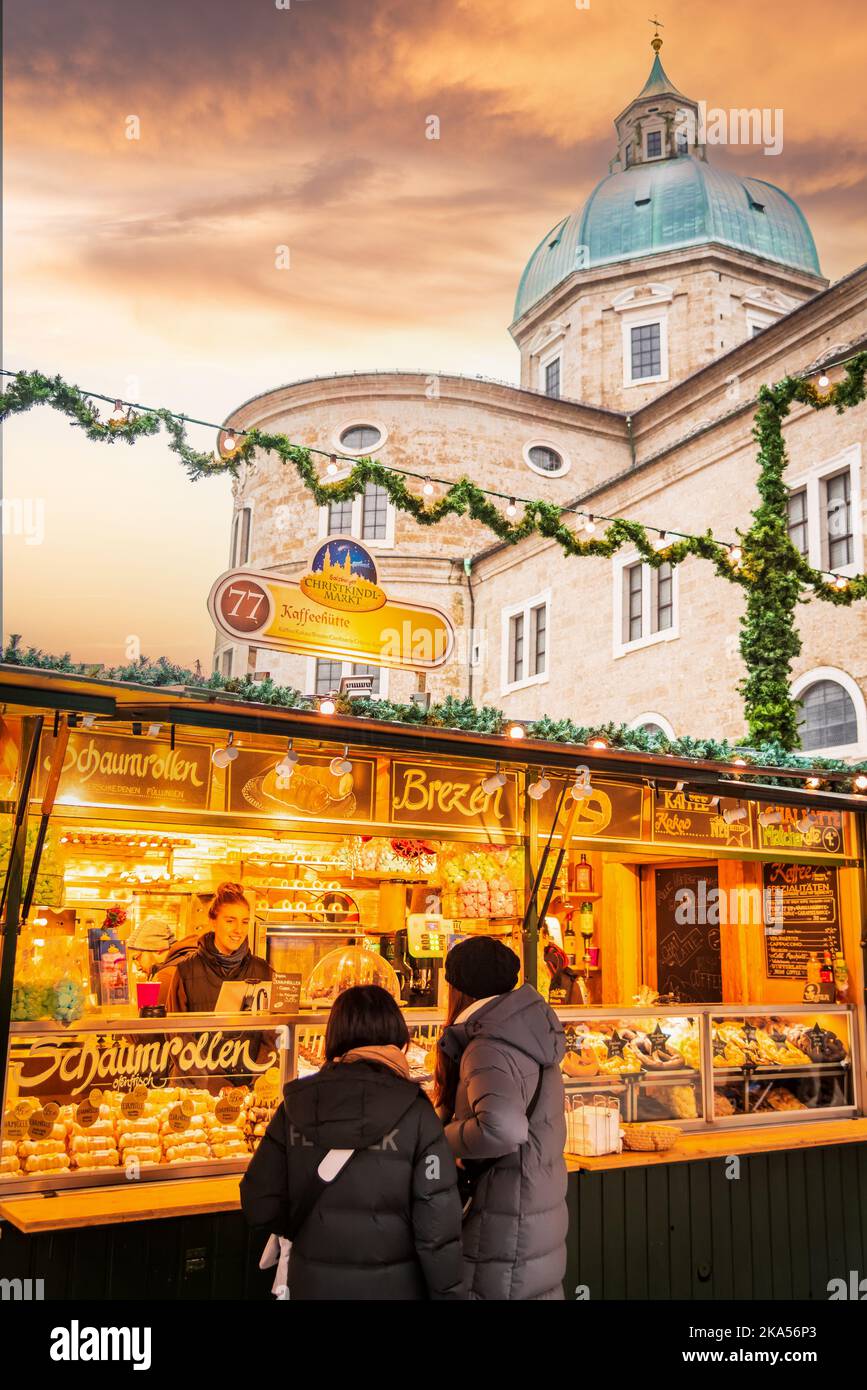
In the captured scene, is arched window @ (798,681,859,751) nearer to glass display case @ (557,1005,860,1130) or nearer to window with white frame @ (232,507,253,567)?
glass display case @ (557,1005,860,1130)

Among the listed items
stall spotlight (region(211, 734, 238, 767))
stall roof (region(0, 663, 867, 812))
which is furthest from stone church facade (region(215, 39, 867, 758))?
stall spotlight (region(211, 734, 238, 767))

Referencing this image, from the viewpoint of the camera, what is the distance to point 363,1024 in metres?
3.24

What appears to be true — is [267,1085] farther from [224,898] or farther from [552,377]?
[552,377]

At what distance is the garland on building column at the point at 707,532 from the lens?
28.8ft

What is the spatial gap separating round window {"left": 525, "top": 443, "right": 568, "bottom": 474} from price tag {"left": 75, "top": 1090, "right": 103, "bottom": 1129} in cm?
2716

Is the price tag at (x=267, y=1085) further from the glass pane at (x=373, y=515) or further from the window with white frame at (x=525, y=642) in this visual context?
the glass pane at (x=373, y=515)

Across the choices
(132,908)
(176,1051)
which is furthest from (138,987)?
(132,908)

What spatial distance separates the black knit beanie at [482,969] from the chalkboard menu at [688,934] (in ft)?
22.2

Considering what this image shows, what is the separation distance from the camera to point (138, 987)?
6.21 m

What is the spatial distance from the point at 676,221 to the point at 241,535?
53.3 feet

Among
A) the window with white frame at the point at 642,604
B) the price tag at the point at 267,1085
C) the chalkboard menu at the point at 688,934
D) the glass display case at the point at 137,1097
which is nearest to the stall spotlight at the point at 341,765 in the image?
the glass display case at the point at 137,1097

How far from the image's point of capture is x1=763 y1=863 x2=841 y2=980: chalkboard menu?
27.6 feet

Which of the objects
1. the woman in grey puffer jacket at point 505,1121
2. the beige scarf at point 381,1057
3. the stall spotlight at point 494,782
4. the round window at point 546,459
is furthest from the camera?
the round window at point 546,459

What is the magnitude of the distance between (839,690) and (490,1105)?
1422 cm
